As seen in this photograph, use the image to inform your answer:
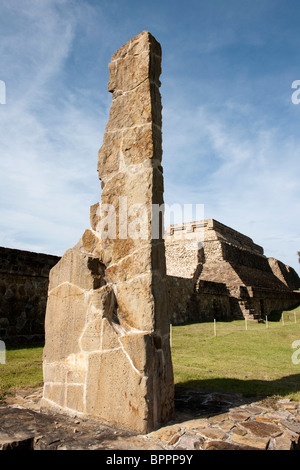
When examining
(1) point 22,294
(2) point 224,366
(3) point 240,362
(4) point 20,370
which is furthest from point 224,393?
(1) point 22,294

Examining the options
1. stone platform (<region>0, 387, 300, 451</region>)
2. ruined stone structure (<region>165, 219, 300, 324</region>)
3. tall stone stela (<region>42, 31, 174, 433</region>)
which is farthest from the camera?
Answer: ruined stone structure (<region>165, 219, 300, 324</region>)

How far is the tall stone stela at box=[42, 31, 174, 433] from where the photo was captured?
3221 mm

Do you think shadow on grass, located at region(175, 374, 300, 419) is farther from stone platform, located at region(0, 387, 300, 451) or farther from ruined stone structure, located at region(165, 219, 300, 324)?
ruined stone structure, located at region(165, 219, 300, 324)

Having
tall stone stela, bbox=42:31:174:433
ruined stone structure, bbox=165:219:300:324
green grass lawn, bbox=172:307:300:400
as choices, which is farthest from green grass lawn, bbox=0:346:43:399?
ruined stone structure, bbox=165:219:300:324

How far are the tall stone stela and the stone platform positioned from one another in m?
0.16

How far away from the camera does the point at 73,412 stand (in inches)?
140

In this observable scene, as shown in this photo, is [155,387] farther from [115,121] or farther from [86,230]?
[115,121]

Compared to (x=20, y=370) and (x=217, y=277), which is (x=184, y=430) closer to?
(x=20, y=370)

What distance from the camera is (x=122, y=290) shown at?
142 inches

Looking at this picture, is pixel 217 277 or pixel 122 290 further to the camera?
pixel 217 277

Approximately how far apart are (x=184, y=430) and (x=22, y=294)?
6.43 meters

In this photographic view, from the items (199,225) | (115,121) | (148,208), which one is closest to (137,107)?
(115,121)

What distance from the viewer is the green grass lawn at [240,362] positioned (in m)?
4.77

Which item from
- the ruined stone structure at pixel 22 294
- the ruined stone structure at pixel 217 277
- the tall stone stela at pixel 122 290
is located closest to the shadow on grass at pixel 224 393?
the tall stone stela at pixel 122 290
